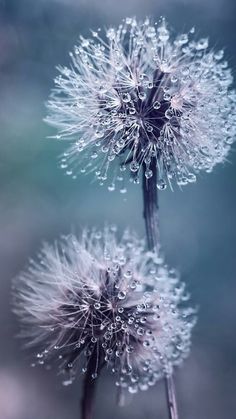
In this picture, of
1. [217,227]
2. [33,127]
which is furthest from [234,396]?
[33,127]

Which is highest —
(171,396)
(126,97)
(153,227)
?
(126,97)

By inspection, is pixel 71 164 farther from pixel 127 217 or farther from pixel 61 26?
pixel 61 26

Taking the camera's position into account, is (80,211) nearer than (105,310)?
No

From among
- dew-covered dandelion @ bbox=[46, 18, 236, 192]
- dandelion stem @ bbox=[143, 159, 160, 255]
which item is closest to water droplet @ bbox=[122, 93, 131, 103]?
dew-covered dandelion @ bbox=[46, 18, 236, 192]

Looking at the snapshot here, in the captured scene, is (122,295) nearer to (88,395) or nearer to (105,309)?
(105,309)

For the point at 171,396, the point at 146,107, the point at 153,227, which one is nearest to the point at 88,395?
the point at 171,396

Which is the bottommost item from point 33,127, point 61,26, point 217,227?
point 217,227
